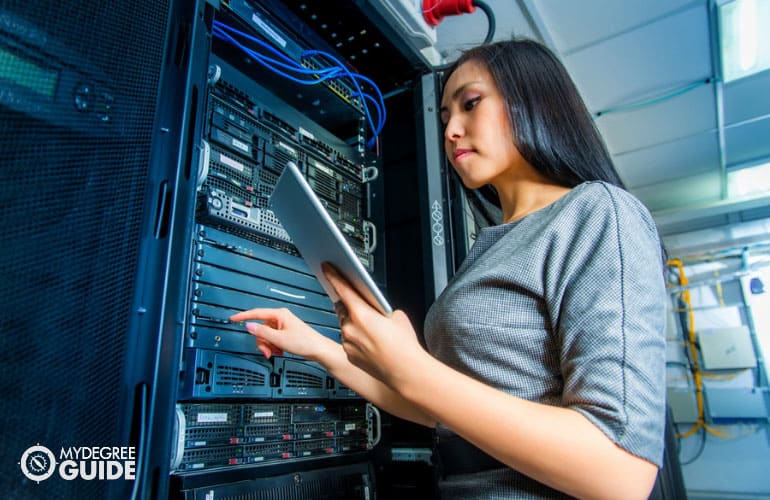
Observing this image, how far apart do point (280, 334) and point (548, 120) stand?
58 cm

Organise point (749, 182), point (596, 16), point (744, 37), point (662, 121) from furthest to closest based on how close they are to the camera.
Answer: point (749, 182) → point (662, 121) → point (744, 37) → point (596, 16)

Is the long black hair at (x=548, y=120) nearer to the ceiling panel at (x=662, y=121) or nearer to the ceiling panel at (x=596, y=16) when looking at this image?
the ceiling panel at (x=596, y=16)

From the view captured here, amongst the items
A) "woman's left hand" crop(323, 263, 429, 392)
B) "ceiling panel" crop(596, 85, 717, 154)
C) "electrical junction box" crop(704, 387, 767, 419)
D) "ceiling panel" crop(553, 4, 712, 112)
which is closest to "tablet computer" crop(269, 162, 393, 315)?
"woman's left hand" crop(323, 263, 429, 392)

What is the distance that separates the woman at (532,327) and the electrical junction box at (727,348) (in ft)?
14.9

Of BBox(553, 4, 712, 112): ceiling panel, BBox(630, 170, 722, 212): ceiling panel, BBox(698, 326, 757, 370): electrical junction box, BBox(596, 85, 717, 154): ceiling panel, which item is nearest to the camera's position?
BBox(553, 4, 712, 112): ceiling panel

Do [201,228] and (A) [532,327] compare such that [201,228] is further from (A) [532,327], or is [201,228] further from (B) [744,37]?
(B) [744,37]

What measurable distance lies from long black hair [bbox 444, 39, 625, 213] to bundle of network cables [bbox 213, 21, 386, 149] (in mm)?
475

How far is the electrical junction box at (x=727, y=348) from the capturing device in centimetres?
421

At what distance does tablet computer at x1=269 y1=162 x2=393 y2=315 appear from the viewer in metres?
0.51

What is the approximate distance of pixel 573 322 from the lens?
0.54 m

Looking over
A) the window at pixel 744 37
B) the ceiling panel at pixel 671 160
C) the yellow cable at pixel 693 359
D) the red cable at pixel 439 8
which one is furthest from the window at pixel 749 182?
the red cable at pixel 439 8

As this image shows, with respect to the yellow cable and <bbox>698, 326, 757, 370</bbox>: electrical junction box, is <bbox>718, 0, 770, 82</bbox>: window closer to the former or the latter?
the yellow cable

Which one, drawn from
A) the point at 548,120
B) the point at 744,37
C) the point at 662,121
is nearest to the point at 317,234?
the point at 548,120

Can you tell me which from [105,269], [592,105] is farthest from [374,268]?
[592,105]
